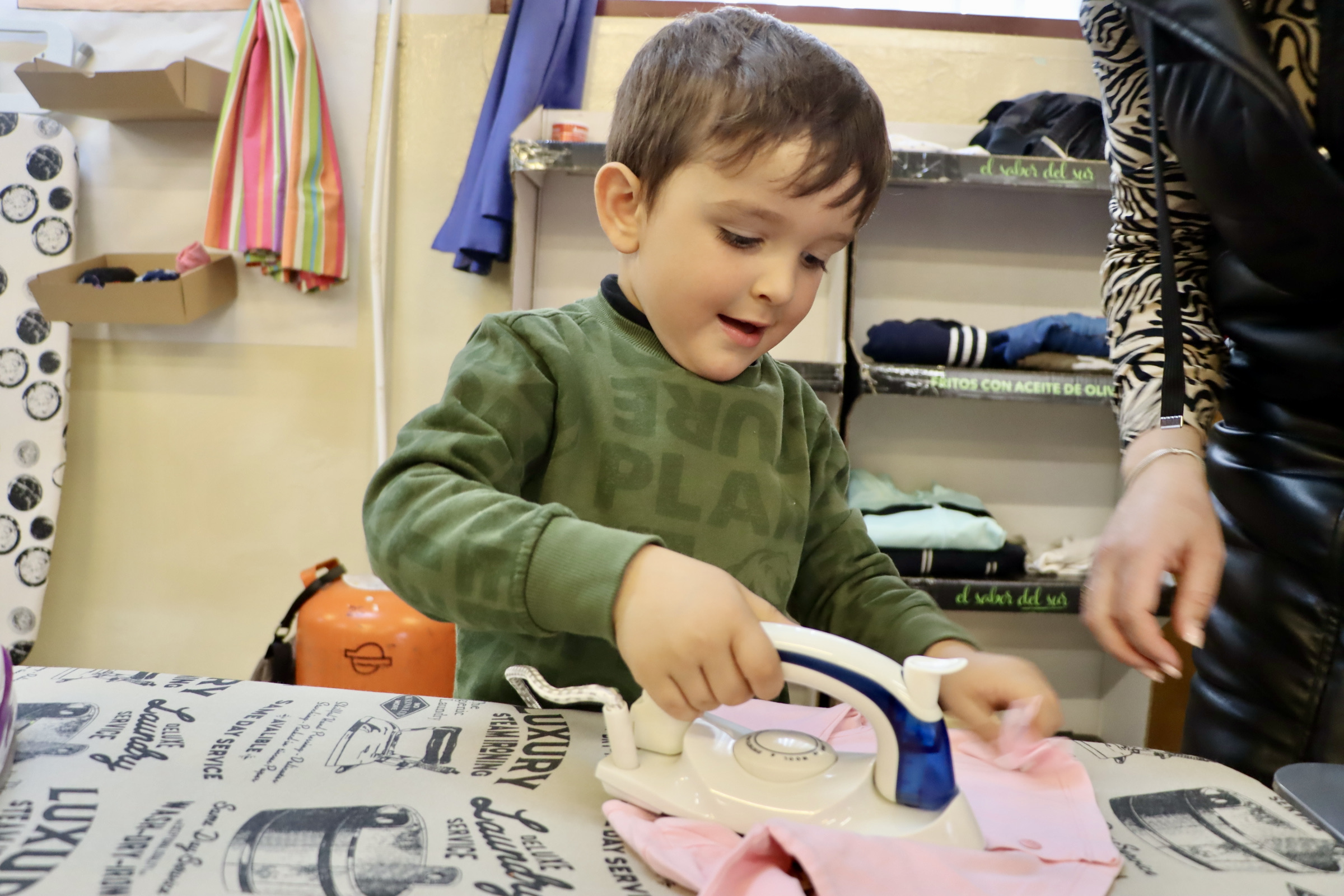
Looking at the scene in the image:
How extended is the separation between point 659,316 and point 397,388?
1.54 meters

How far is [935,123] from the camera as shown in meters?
2.01

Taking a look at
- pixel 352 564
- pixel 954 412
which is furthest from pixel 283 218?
pixel 954 412

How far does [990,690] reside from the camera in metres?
0.60

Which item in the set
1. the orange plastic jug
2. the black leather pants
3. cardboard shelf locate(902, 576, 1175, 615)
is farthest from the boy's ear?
cardboard shelf locate(902, 576, 1175, 615)

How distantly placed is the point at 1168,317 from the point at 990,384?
104 cm

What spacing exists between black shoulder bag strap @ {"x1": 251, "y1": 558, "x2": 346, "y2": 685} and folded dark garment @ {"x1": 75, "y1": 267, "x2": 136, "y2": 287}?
823 mm

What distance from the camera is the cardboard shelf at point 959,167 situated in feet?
5.43

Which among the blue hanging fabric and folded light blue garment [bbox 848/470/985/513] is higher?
the blue hanging fabric

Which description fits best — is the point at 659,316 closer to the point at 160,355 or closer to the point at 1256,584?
the point at 1256,584

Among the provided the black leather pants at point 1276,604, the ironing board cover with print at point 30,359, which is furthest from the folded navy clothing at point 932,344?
the ironing board cover with print at point 30,359

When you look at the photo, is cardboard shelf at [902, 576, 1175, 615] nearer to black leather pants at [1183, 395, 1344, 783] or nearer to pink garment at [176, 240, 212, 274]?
black leather pants at [1183, 395, 1344, 783]

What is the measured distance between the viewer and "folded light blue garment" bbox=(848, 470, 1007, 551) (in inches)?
70.4

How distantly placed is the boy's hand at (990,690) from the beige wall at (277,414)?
5.48ft

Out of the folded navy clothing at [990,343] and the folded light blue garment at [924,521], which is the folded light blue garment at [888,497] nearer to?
the folded light blue garment at [924,521]
